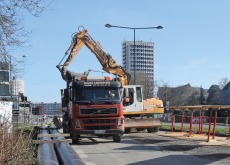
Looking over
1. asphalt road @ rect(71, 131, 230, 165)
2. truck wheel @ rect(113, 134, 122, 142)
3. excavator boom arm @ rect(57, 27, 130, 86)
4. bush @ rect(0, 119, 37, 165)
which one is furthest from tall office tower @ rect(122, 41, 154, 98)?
bush @ rect(0, 119, 37, 165)

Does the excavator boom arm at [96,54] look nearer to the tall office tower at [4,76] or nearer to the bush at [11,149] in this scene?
the tall office tower at [4,76]

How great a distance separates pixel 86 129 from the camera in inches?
842

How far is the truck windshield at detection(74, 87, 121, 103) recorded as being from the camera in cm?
→ 2159

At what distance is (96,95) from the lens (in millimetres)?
21703

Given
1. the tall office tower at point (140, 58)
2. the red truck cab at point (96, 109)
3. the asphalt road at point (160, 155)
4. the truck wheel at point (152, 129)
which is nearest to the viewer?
the asphalt road at point (160, 155)

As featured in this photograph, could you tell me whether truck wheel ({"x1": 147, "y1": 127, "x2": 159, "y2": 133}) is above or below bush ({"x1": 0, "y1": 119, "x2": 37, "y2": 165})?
below

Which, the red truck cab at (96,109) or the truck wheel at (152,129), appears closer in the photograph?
the red truck cab at (96,109)

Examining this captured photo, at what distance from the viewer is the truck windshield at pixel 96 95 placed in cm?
2159

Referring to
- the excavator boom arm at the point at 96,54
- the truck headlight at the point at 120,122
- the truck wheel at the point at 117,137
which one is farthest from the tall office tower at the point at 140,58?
the truck headlight at the point at 120,122

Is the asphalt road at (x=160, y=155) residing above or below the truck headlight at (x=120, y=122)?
below

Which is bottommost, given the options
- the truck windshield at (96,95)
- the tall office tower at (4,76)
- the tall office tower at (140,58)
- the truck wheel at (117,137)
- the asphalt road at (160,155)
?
the asphalt road at (160,155)

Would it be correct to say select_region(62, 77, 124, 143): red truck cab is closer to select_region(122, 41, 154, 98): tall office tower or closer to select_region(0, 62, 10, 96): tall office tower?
select_region(0, 62, 10, 96): tall office tower

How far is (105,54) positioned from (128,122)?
4.93m

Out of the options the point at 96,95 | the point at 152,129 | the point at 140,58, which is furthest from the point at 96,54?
the point at 140,58
